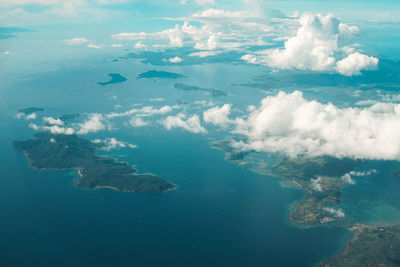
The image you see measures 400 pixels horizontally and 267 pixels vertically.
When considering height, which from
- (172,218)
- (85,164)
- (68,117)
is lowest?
(172,218)

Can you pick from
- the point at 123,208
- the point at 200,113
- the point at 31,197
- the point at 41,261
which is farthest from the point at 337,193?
the point at 200,113

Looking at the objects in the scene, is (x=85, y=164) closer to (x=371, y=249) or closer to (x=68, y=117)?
(x=68, y=117)

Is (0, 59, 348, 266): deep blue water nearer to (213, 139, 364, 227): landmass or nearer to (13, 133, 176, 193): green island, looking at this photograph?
(13, 133, 176, 193): green island

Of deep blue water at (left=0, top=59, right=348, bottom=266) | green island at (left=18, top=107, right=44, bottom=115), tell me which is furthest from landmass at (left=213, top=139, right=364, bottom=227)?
green island at (left=18, top=107, right=44, bottom=115)

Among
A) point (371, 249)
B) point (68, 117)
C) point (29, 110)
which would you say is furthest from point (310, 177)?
point (29, 110)

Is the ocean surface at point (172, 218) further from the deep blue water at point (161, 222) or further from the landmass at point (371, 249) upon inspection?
the landmass at point (371, 249)
